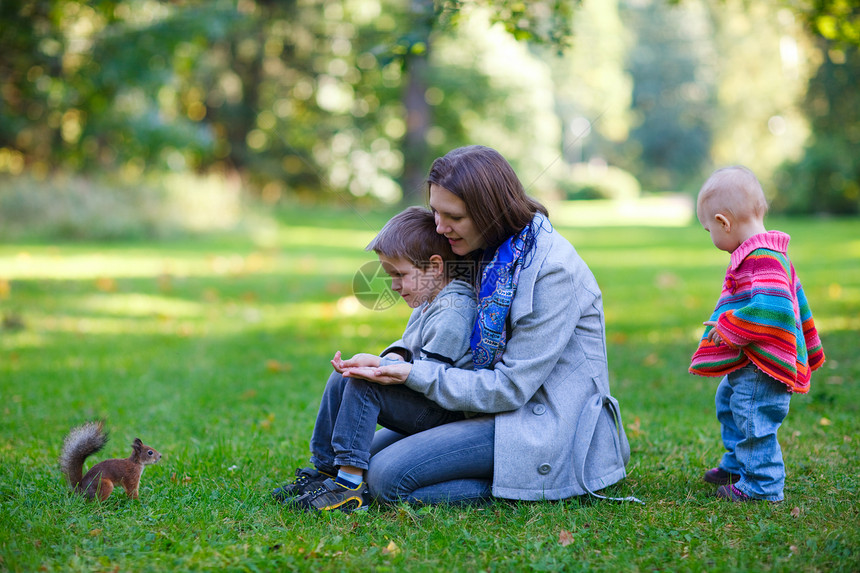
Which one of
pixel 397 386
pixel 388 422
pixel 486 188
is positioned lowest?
pixel 388 422

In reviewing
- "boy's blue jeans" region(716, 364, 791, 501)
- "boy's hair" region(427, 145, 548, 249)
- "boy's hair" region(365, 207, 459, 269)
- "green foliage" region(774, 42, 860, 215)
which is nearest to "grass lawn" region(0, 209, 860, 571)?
"boy's blue jeans" region(716, 364, 791, 501)

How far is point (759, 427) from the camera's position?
329 centimetres

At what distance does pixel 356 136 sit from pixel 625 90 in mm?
22247

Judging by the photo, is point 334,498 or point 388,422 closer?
point 334,498

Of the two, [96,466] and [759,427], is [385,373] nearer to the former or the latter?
[96,466]

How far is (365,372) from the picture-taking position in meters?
3.11

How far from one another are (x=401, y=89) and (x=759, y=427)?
25.0m

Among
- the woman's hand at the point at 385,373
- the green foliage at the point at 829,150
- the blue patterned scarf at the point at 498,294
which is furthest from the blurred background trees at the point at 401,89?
the woman's hand at the point at 385,373

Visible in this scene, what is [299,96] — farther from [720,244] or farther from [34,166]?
[720,244]

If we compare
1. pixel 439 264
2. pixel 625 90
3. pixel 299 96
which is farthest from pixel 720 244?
pixel 625 90

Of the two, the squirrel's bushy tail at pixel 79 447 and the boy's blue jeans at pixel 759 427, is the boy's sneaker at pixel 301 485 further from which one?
the boy's blue jeans at pixel 759 427

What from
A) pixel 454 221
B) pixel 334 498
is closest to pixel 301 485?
pixel 334 498

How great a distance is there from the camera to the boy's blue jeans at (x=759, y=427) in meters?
3.29

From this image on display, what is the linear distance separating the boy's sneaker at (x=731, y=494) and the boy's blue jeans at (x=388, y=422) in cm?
107
